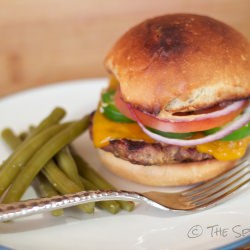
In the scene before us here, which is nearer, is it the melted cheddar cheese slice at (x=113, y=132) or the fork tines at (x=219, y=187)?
the fork tines at (x=219, y=187)

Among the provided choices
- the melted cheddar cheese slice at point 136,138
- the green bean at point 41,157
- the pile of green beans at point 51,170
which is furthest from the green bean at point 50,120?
the melted cheddar cheese slice at point 136,138

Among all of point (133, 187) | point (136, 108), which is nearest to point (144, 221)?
point (133, 187)

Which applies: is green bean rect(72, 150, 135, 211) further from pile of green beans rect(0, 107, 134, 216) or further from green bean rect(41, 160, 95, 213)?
green bean rect(41, 160, 95, 213)

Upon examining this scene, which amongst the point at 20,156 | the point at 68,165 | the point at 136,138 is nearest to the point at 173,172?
the point at 136,138

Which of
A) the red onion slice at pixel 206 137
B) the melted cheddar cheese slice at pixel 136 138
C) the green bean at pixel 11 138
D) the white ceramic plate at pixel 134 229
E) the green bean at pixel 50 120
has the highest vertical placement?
the red onion slice at pixel 206 137

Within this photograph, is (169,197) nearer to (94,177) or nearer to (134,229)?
(134,229)

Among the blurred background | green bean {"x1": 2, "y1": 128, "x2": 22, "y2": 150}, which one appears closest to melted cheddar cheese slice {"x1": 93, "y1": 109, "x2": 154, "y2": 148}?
green bean {"x1": 2, "y1": 128, "x2": 22, "y2": 150}

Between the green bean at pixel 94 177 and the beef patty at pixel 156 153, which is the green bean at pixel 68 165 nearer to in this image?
the green bean at pixel 94 177

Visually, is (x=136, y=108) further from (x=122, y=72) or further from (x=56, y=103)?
(x=56, y=103)
